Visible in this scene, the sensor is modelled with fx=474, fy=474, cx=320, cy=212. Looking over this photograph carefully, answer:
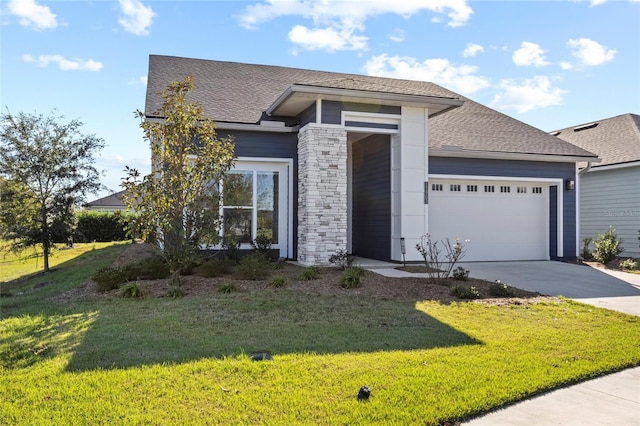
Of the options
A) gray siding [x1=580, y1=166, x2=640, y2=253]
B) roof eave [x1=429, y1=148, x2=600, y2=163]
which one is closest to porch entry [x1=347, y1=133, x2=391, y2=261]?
roof eave [x1=429, y1=148, x2=600, y2=163]

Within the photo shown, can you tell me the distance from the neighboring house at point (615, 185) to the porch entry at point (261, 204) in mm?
10147

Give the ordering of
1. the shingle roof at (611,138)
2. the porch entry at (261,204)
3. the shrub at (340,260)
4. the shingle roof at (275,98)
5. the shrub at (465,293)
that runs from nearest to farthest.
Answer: the shrub at (465,293)
the shrub at (340,260)
the porch entry at (261,204)
the shingle roof at (275,98)
the shingle roof at (611,138)

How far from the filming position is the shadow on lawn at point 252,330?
15.8ft

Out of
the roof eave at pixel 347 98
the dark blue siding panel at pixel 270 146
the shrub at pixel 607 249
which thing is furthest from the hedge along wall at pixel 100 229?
the shrub at pixel 607 249

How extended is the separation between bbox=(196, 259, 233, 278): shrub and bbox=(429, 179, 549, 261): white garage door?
611cm

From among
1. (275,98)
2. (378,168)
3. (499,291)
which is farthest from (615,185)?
(275,98)

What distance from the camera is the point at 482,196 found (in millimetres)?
14047

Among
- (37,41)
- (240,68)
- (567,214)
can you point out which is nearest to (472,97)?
(567,214)

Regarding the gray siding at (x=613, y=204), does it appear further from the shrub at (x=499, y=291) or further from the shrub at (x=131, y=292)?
the shrub at (x=131, y=292)

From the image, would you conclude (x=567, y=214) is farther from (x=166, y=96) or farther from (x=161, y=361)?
(x=161, y=361)

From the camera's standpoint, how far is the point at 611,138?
1712 centimetres

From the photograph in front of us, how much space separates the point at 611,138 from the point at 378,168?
983 centimetres

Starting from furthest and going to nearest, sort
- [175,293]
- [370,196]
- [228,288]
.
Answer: [370,196] < [228,288] < [175,293]

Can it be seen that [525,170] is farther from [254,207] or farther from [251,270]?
[251,270]
